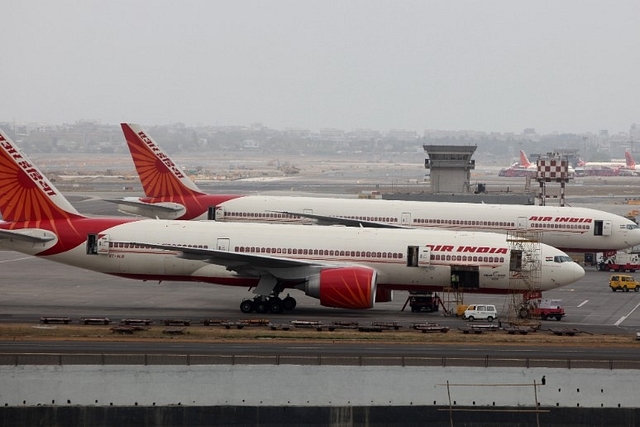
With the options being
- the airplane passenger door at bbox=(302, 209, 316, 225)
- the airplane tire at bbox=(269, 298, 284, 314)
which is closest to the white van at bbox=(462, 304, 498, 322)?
the airplane tire at bbox=(269, 298, 284, 314)

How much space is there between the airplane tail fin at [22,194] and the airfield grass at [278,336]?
34.4 feet

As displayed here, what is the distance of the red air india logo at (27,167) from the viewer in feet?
190

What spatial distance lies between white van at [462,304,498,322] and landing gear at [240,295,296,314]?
9.26 meters

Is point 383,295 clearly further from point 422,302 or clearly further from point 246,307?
point 246,307

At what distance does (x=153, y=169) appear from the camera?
269ft

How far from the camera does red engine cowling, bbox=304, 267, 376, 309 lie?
176 ft

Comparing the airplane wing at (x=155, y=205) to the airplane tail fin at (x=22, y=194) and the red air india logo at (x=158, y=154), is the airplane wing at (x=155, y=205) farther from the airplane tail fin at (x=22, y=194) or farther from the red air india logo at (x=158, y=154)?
the airplane tail fin at (x=22, y=194)

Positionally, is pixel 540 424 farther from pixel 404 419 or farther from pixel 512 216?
pixel 512 216

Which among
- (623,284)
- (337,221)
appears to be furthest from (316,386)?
(337,221)

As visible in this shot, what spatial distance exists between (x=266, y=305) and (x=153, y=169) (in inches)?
1156

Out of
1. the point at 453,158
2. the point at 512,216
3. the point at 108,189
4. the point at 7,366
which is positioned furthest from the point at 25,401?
the point at 108,189

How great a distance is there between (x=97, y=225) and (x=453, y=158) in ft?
171

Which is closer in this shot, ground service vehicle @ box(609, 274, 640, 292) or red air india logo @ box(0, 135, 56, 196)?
red air india logo @ box(0, 135, 56, 196)

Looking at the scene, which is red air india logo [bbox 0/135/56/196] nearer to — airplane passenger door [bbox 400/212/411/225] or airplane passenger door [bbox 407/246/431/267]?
airplane passenger door [bbox 407/246/431/267]
